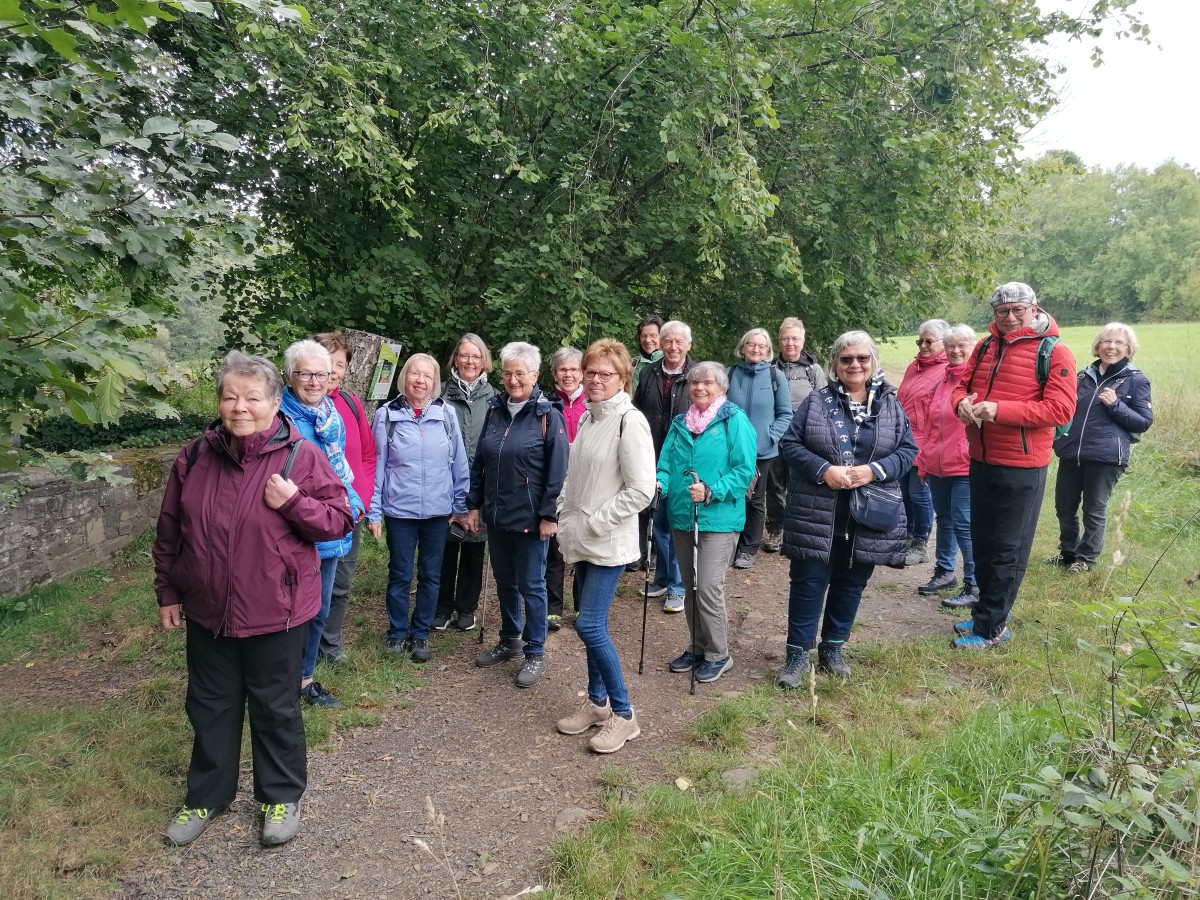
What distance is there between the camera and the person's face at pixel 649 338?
20.3 feet

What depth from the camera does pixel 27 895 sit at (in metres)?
2.60

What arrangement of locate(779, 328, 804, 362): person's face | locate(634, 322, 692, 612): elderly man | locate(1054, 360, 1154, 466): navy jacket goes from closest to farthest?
locate(634, 322, 692, 612): elderly man, locate(1054, 360, 1154, 466): navy jacket, locate(779, 328, 804, 362): person's face

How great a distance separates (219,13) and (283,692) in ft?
17.8

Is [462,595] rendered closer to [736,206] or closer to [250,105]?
[736,206]

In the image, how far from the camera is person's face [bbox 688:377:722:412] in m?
4.29

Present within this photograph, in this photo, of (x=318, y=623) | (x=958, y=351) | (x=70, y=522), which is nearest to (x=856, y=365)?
(x=958, y=351)

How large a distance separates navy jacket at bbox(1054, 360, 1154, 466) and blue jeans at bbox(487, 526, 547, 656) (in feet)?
13.9

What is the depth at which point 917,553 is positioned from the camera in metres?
6.80

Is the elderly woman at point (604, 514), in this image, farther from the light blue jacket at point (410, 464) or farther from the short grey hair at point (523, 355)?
the light blue jacket at point (410, 464)

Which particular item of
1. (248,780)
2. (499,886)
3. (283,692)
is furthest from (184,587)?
(499,886)

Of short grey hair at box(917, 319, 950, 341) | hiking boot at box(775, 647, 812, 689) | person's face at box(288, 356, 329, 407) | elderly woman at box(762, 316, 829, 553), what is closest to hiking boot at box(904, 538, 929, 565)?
elderly woman at box(762, 316, 829, 553)

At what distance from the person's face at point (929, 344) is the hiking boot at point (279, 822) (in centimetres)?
558

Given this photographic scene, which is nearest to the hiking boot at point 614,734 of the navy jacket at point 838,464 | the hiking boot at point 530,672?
the hiking boot at point 530,672

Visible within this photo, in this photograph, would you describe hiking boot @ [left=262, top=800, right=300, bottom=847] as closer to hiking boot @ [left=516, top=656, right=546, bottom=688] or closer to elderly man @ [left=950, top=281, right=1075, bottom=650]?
hiking boot @ [left=516, top=656, right=546, bottom=688]
